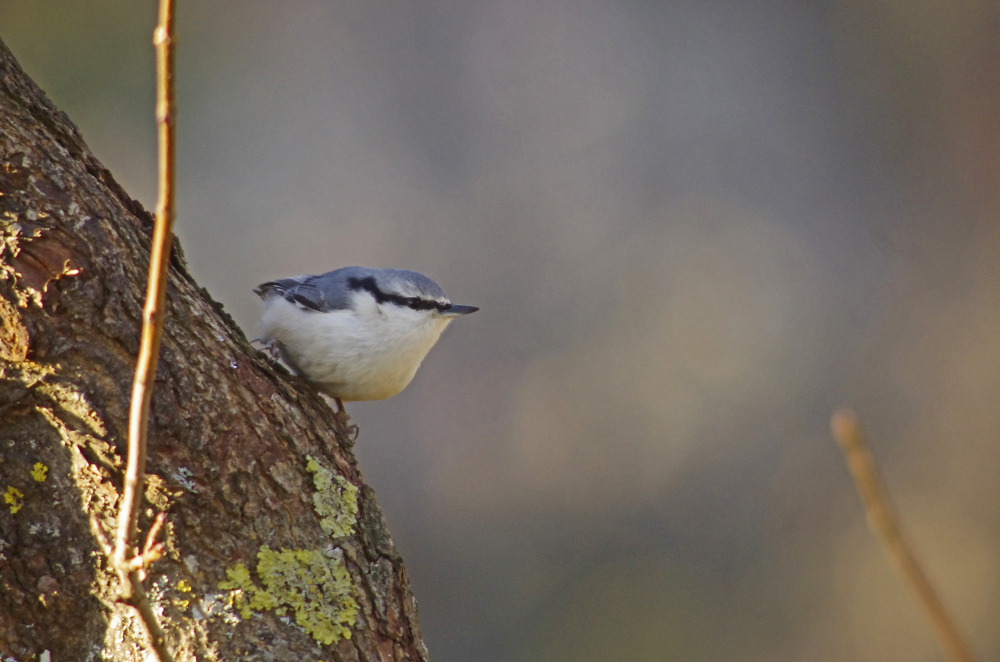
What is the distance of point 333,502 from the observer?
1.98 m

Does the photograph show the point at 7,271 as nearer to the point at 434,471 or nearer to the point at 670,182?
the point at 434,471

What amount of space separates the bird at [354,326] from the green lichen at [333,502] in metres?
0.86

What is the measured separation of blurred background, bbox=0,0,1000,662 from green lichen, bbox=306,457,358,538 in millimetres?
4612

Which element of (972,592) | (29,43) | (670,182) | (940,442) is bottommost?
(972,592)

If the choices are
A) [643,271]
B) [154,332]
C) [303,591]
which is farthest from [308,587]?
[643,271]

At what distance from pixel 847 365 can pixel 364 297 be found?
507 centimetres

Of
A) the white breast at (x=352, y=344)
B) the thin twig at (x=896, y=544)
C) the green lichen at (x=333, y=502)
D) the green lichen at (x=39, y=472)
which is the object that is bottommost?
the thin twig at (x=896, y=544)

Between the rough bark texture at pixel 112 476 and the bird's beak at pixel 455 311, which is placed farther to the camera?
the bird's beak at pixel 455 311

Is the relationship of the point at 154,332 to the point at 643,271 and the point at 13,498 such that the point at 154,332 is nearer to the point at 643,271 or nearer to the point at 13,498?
the point at 13,498

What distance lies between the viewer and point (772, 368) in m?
7.08

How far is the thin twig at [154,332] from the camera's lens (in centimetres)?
97

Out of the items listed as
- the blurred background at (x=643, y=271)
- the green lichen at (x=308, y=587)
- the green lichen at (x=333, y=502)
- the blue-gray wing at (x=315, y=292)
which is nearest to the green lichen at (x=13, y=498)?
the green lichen at (x=308, y=587)

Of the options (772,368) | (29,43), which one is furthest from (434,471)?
(29,43)

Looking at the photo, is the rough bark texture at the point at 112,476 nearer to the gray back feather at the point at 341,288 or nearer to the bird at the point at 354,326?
the bird at the point at 354,326
